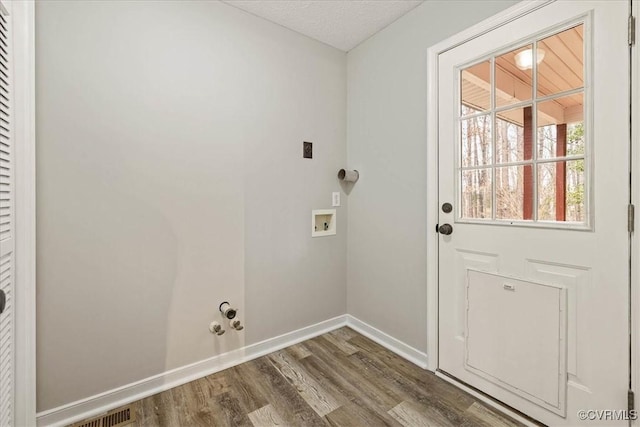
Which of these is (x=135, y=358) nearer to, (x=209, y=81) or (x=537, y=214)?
(x=209, y=81)

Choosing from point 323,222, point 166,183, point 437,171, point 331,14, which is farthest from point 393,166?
point 166,183

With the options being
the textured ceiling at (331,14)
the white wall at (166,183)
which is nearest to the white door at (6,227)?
the white wall at (166,183)

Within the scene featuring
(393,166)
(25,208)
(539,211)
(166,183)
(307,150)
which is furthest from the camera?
(307,150)

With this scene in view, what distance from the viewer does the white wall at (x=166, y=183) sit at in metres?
1.43

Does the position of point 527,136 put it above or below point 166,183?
above

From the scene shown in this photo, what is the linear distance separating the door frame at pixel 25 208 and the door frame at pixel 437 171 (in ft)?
6.78

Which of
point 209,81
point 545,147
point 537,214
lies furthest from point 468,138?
point 209,81

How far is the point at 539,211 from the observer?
1406 mm

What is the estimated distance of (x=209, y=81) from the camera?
1.82 metres

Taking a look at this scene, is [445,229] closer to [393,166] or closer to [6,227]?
[393,166]

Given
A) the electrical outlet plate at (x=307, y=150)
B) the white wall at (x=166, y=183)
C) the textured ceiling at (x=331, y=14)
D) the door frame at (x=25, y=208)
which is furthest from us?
the electrical outlet plate at (x=307, y=150)

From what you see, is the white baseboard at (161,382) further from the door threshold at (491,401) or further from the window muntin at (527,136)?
the window muntin at (527,136)

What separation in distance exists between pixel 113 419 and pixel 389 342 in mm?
1733

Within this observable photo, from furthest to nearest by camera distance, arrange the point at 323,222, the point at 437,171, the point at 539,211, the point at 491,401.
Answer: the point at 323,222 < the point at 437,171 < the point at 491,401 < the point at 539,211
